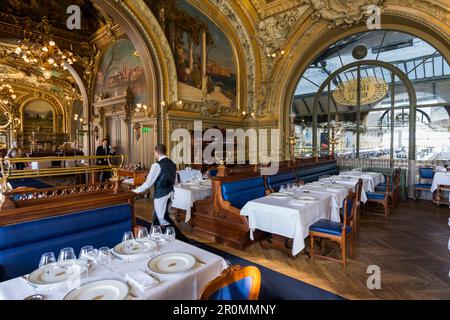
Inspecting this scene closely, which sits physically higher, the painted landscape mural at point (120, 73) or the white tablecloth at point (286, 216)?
the painted landscape mural at point (120, 73)

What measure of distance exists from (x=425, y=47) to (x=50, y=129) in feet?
77.7

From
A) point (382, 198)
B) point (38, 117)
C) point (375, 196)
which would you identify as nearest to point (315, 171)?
point (375, 196)

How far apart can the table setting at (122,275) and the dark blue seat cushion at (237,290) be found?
0.38 m

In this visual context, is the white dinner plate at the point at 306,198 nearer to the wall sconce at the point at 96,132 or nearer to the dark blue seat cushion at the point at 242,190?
the dark blue seat cushion at the point at 242,190

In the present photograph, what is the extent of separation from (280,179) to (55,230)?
4412 mm

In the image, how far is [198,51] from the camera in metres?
9.45

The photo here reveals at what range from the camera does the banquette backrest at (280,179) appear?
17.7 ft

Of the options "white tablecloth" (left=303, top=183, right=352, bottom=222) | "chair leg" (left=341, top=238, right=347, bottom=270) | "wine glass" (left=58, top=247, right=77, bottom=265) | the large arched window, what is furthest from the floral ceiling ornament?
"wine glass" (left=58, top=247, right=77, bottom=265)

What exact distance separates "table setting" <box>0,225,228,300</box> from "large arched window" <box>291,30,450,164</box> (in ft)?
27.2

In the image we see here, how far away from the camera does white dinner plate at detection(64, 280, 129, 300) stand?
54.4 inches

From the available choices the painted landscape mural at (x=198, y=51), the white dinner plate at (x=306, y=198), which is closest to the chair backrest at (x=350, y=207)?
the white dinner plate at (x=306, y=198)

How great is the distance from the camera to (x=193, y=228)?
5.16 metres

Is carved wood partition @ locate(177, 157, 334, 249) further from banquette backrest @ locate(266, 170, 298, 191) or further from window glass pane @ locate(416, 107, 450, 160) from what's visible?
window glass pane @ locate(416, 107, 450, 160)

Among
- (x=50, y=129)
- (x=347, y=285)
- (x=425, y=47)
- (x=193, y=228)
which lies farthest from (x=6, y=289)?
(x=50, y=129)
